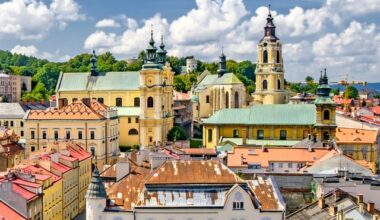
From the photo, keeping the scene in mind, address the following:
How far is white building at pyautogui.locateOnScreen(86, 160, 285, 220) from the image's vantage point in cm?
4303

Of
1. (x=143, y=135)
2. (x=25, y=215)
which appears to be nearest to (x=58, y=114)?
(x=143, y=135)

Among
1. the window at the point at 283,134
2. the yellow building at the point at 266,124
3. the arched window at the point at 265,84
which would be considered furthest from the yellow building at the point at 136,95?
→ the window at the point at 283,134

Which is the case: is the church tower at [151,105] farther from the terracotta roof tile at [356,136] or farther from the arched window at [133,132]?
the terracotta roof tile at [356,136]

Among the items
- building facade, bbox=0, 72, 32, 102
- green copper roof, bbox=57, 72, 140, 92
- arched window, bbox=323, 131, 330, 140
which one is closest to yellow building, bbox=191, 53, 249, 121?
green copper roof, bbox=57, 72, 140, 92

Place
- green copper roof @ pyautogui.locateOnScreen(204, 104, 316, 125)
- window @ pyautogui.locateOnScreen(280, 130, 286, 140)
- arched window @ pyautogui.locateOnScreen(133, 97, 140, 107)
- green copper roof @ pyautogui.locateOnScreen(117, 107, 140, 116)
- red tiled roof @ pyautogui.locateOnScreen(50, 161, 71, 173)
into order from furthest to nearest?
arched window @ pyautogui.locateOnScreen(133, 97, 140, 107), green copper roof @ pyautogui.locateOnScreen(117, 107, 140, 116), window @ pyautogui.locateOnScreen(280, 130, 286, 140), green copper roof @ pyautogui.locateOnScreen(204, 104, 316, 125), red tiled roof @ pyautogui.locateOnScreen(50, 161, 71, 173)

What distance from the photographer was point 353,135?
3440 inches

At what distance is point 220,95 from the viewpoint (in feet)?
384

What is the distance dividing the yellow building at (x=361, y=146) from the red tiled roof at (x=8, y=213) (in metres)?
47.9

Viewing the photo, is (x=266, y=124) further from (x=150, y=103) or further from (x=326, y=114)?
(x=150, y=103)

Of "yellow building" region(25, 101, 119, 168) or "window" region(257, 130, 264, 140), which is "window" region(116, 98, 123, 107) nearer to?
"yellow building" region(25, 101, 119, 168)

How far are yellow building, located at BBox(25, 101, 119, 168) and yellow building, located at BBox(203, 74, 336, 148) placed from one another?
14049 millimetres

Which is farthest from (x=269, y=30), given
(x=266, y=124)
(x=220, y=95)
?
(x=266, y=124)

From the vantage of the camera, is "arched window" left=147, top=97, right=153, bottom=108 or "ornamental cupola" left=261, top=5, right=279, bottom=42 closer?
"arched window" left=147, top=97, right=153, bottom=108

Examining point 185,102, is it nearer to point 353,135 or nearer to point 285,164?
point 353,135
